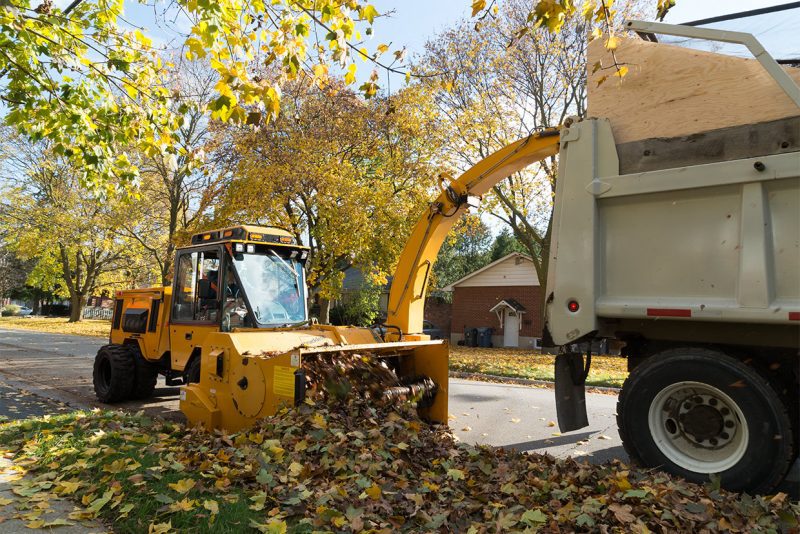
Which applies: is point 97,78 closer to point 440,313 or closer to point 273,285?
point 273,285

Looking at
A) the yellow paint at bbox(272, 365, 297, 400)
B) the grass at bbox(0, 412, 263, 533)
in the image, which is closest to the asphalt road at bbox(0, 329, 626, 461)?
the grass at bbox(0, 412, 263, 533)

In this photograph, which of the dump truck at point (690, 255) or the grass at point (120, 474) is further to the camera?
the dump truck at point (690, 255)

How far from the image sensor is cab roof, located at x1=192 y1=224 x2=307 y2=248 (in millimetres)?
7309

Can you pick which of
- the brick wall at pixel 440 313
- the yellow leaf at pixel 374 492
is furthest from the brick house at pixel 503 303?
the yellow leaf at pixel 374 492

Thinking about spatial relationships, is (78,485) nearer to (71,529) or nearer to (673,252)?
(71,529)

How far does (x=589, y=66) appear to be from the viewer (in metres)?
4.85

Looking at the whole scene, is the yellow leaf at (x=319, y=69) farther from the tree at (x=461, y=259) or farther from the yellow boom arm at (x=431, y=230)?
the tree at (x=461, y=259)

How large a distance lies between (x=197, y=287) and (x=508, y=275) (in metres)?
22.3

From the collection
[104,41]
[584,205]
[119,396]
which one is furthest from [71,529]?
[104,41]

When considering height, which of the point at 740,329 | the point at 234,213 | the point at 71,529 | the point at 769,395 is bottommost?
the point at 71,529

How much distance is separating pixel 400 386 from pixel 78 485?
10.3 ft

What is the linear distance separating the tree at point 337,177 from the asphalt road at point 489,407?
7.27 m

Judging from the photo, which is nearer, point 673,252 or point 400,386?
point 673,252

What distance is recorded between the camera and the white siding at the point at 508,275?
26.8 m
